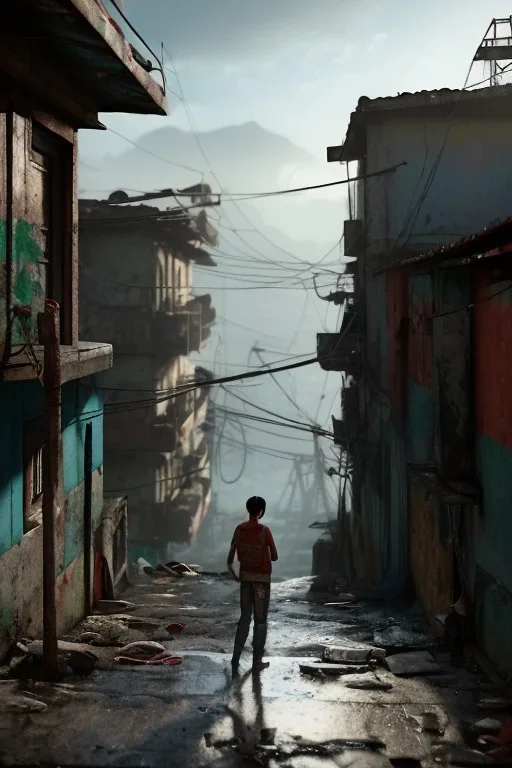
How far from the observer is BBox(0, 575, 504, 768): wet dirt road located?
570cm

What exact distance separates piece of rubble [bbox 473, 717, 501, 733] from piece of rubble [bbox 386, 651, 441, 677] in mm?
1620

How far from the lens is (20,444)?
853cm

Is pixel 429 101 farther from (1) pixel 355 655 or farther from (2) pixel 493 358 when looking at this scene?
(1) pixel 355 655

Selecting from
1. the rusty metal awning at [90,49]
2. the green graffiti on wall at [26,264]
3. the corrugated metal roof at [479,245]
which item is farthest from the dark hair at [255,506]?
the rusty metal awning at [90,49]

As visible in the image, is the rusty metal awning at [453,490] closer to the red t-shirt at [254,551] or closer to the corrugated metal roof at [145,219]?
the red t-shirt at [254,551]

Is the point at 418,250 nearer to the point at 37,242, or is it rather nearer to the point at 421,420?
the point at 421,420

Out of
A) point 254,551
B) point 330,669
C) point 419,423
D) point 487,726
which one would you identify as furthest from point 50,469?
point 419,423

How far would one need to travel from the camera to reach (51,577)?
7.37 m

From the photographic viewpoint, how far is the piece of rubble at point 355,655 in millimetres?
8406

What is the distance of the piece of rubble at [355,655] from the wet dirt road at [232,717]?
335 mm

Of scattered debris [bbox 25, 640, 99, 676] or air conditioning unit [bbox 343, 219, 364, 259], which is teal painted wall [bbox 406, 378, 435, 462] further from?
A: air conditioning unit [bbox 343, 219, 364, 259]

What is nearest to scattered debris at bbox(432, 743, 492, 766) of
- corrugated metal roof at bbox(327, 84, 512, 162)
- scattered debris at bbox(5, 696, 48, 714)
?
scattered debris at bbox(5, 696, 48, 714)

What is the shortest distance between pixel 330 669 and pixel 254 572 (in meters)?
1.26

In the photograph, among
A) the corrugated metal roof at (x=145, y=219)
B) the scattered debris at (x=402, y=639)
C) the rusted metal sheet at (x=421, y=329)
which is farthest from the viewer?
the corrugated metal roof at (x=145, y=219)
